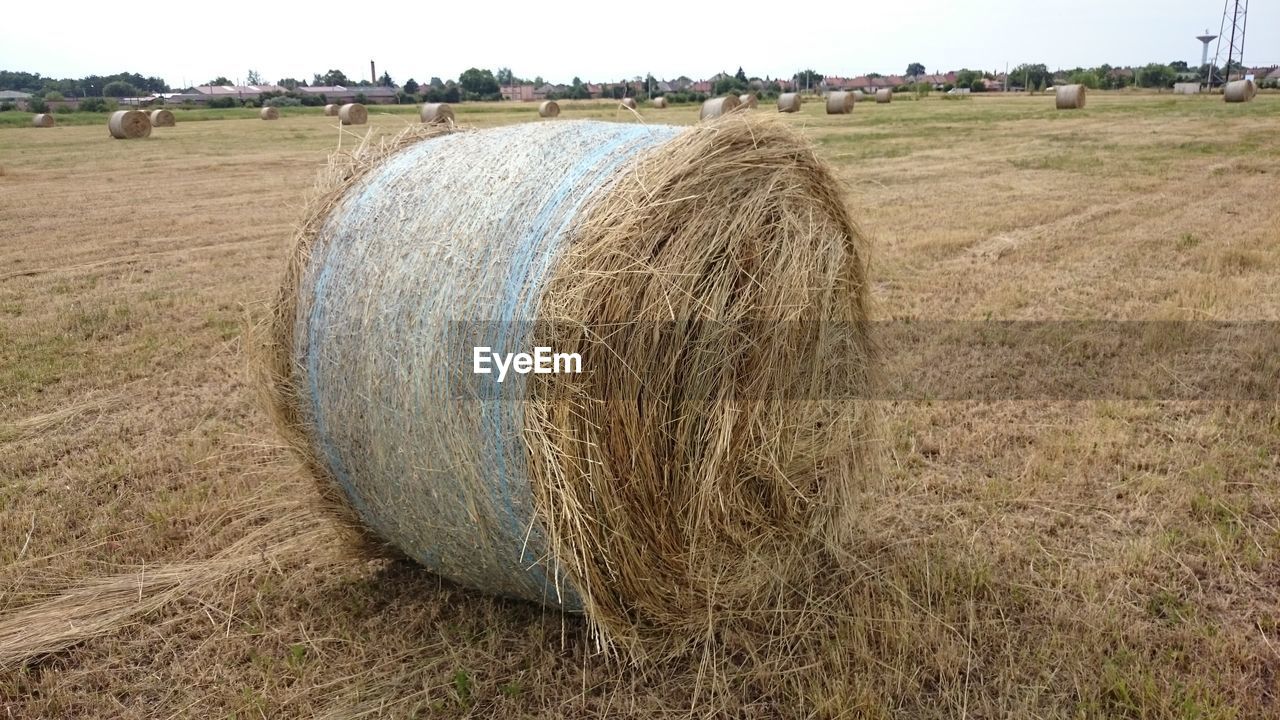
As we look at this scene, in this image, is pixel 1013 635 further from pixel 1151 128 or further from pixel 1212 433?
pixel 1151 128

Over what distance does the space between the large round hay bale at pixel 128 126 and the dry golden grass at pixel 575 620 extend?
2258 centimetres

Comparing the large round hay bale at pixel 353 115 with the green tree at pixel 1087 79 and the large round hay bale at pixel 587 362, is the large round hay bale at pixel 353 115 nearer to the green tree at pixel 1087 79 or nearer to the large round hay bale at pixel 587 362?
the large round hay bale at pixel 587 362

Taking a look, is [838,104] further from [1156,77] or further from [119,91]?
[119,91]

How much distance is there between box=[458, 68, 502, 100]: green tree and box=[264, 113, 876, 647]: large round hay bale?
64.4m

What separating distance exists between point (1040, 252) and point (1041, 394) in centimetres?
415

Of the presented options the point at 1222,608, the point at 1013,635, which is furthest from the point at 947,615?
the point at 1222,608

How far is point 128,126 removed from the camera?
2764cm

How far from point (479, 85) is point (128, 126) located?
4349 centimetres

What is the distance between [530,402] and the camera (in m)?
2.86

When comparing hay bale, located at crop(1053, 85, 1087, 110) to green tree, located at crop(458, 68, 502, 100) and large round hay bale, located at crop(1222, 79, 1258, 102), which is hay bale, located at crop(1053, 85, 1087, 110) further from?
green tree, located at crop(458, 68, 502, 100)

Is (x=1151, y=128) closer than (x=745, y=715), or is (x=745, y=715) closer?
(x=745, y=715)

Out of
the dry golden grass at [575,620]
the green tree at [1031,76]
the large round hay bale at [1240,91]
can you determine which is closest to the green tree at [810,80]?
the green tree at [1031,76]

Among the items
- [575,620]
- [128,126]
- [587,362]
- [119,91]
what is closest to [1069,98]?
[128,126]

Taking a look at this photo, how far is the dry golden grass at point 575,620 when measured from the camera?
3.16m
